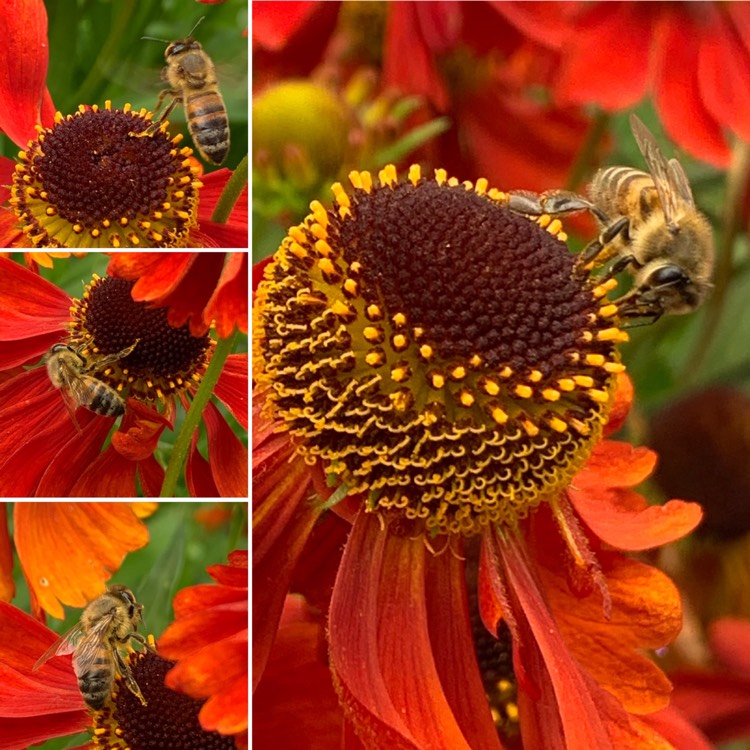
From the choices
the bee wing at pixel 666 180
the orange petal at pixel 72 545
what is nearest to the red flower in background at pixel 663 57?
the bee wing at pixel 666 180

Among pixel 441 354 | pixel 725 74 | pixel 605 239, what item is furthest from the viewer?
pixel 725 74

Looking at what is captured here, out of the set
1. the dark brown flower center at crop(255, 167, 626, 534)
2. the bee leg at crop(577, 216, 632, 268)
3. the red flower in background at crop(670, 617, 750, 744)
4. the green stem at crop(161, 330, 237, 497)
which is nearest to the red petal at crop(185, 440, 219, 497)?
the green stem at crop(161, 330, 237, 497)

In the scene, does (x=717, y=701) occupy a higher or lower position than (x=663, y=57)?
lower

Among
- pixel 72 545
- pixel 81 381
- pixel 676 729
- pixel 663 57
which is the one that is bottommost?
pixel 676 729

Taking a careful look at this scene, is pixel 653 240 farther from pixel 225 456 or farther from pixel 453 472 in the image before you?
pixel 225 456

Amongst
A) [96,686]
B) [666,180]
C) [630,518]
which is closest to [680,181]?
[666,180]

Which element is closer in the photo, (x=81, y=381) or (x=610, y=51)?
(x=81, y=381)

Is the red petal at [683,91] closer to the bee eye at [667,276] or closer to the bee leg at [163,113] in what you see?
the bee eye at [667,276]

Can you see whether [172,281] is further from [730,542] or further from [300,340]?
[730,542]
